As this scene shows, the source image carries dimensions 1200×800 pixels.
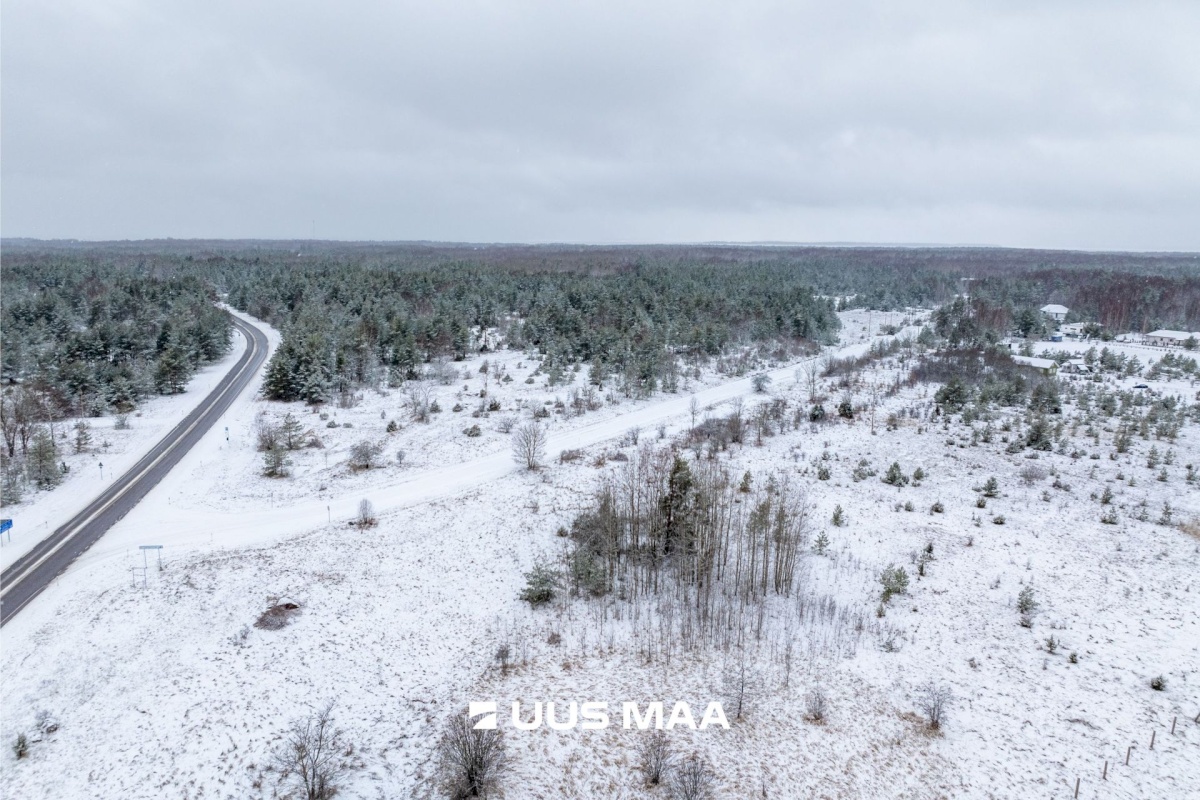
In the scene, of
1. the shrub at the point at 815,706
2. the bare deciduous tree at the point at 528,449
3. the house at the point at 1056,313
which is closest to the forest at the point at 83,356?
the bare deciduous tree at the point at 528,449

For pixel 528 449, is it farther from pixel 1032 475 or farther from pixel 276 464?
pixel 1032 475


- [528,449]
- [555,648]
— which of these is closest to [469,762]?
[555,648]

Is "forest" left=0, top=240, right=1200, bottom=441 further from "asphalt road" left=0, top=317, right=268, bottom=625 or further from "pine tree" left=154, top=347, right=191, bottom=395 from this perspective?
"asphalt road" left=0, top=317, right=268, bottom=625

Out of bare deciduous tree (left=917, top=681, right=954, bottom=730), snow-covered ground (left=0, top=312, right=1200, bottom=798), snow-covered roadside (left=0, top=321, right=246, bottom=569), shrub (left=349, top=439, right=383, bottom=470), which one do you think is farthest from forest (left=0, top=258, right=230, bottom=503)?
bare deciduous tree (left=917, top=681, right=954, bottom=730)

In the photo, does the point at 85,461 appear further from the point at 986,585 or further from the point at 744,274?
the point at 744,274

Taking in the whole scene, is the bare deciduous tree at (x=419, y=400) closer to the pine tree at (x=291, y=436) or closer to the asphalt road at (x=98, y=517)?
the pine tree at (x=291, y=436)

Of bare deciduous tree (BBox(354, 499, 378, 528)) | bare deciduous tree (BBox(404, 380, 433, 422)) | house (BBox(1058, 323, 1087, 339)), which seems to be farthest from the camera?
house (BBox(1058, 323, 1087, 339))
